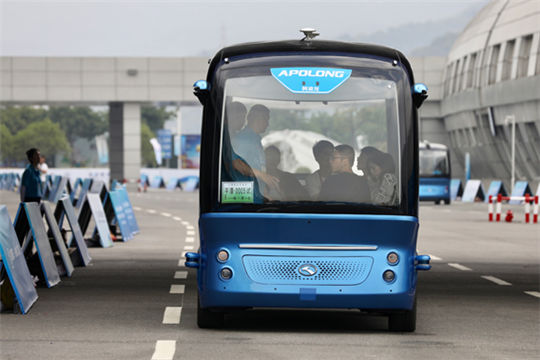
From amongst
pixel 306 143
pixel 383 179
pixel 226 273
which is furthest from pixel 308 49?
→ pixel 226 273

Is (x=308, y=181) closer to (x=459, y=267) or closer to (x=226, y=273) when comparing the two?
(x=226, y=273)

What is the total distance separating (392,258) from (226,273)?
4.46ft

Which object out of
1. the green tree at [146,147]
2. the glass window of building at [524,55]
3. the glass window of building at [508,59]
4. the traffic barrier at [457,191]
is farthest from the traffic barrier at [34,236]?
the green tree at [146,147]

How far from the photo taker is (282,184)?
387 inches

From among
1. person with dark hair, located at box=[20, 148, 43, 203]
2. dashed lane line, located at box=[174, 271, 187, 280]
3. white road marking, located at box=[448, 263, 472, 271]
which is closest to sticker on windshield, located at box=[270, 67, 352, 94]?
dashed lane line, located at box=[174, 271, 187, 280]

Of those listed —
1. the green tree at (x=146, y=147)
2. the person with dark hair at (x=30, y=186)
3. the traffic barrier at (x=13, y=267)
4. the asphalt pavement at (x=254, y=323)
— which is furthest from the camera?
the green tree at (x=146, y=147)

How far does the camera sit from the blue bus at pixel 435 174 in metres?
48.8

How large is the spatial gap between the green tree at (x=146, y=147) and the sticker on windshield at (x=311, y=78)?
576 ft

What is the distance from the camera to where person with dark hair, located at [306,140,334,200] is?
9.80 m

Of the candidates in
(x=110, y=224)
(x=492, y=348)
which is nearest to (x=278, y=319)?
(x=492, y=348)

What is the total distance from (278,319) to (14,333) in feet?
7.97

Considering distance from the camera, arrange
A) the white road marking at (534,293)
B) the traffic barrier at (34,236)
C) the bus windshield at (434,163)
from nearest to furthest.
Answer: the traffic barrier at (34,236) < the white road marking at (534,293) < the bus windshield at (434,163)

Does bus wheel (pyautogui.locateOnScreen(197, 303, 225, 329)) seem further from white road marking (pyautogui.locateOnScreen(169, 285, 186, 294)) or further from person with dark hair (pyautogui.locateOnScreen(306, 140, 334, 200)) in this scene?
white road marking (pyautogui.locateOnScreen(169, 285, 186, 294))

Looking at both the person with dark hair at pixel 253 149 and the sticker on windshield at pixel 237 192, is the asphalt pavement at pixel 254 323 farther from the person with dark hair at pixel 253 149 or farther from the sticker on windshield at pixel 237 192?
the person with dark hair at pixel 253 149
